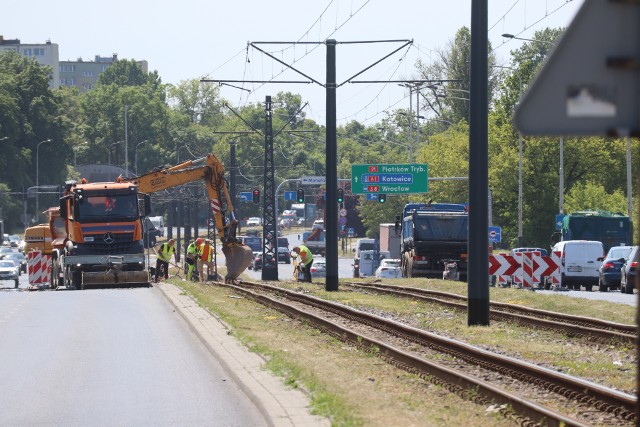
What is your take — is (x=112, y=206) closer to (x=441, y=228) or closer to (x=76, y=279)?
(x=76, y=279)

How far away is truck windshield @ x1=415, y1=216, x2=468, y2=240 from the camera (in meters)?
44.9

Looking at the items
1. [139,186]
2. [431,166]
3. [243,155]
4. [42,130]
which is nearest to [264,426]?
[139,186]

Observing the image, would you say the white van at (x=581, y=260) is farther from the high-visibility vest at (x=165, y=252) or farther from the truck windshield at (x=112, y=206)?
the truck windshield at (x=112, y=206)

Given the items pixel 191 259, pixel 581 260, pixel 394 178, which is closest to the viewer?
pixel 581 260

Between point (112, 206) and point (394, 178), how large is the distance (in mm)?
26105

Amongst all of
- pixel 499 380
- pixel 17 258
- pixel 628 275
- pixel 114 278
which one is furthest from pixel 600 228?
pixel 499 380

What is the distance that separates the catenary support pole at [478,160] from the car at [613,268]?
20.5 metres

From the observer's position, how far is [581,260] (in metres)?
44.3

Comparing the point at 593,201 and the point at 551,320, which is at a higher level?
the point at 593,201

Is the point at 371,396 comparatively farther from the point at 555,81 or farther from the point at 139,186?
the point at 139,186

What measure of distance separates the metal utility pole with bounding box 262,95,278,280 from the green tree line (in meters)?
1.69

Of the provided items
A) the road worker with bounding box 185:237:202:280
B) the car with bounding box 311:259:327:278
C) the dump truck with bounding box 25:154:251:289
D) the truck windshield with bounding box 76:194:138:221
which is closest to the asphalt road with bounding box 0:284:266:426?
the dump truck with bounding box 25:154:251:289

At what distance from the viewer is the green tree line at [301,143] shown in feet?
229

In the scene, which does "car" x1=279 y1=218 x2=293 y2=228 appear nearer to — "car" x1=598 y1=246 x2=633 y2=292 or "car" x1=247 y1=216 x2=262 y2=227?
"car" x1=247 y1=216 x2=262 y2=227
